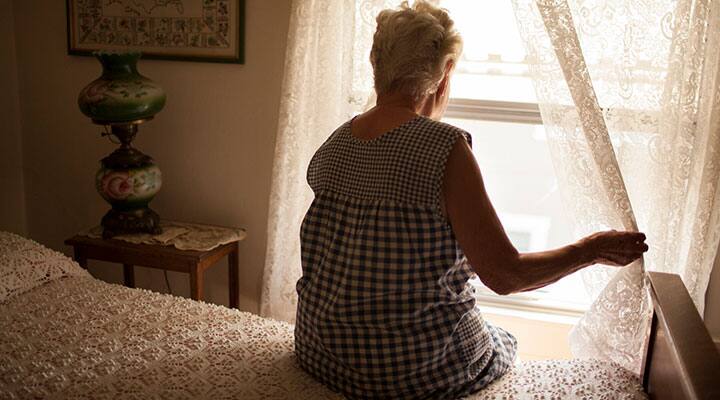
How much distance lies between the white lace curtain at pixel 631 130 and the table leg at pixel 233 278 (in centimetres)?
122

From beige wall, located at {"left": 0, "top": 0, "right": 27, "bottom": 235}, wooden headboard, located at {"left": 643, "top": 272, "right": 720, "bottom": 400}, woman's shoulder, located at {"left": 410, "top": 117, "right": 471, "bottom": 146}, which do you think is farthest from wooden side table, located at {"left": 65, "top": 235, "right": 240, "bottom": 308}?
wooden headboard, located at {"left": 643, "top": 272, "right": 720, "bottom": 400}

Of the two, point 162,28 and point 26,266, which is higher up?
point 162,28

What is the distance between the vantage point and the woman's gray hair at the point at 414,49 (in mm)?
1507

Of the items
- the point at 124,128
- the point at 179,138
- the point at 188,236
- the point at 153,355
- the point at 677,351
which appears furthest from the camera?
the point at 179,138

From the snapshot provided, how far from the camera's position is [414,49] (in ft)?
4.94

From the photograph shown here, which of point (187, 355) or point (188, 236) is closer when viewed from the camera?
point (187, 355)

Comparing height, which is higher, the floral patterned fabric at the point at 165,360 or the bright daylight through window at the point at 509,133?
the bright daylight through window at the point at 509,133

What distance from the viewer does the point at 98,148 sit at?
283cm

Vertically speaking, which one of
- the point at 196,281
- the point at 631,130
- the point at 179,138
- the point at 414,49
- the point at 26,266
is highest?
the point at 414,49

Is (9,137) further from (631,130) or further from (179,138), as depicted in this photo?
(631,130)

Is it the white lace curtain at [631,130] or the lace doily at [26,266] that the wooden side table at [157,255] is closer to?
the lace doily at [26,266]

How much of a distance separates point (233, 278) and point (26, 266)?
77 centimetres

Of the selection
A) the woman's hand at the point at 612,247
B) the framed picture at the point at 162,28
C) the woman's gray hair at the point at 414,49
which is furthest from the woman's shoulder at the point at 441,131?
the framed picture at the point at 162,28

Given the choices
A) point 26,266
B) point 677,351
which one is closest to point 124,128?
point 26,266
